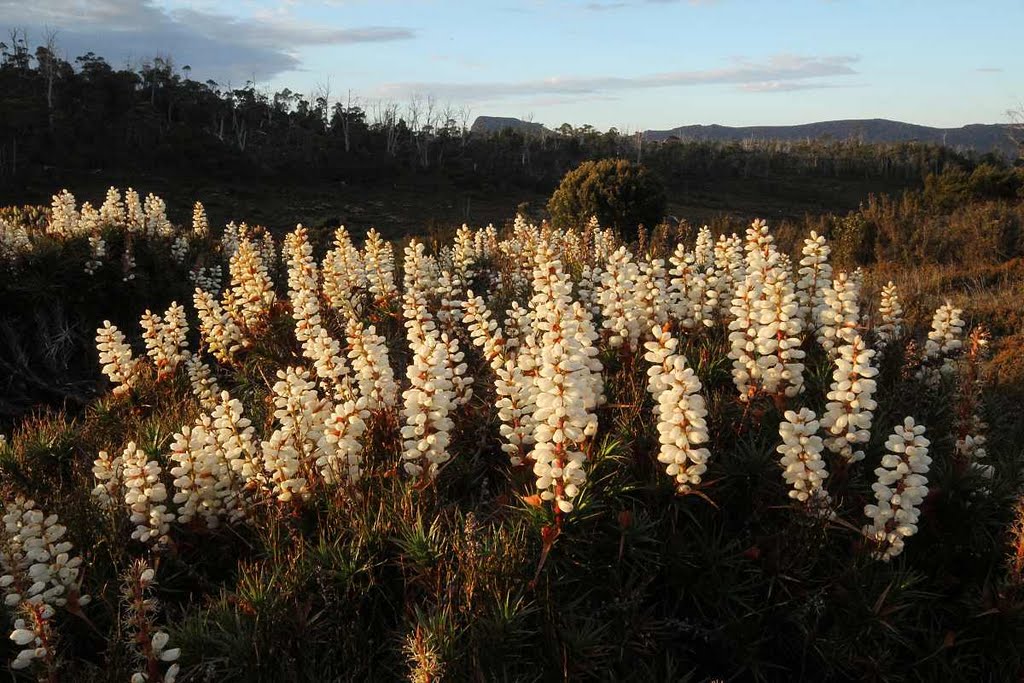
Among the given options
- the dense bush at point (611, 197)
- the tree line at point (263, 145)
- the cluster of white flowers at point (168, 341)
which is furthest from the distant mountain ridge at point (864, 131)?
the cluster of white flowers at point (168, 341)

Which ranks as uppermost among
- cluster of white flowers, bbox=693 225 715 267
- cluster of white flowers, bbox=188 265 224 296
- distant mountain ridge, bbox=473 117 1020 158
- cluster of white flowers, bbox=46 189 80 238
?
distant mountain ridge, bbox=473 117 1020 158

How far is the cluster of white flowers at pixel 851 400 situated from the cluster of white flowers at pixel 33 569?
3490 millimetres

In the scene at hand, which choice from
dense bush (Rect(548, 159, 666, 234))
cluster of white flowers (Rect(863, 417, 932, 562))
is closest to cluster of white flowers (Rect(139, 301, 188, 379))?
cluster of white flowers (Rect(863, 417, 932, 562))

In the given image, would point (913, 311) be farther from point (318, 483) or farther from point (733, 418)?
point (318, 483)

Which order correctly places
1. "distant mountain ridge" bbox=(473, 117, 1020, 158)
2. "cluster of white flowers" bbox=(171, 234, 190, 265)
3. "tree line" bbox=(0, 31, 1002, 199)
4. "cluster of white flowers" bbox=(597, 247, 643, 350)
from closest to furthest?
"cluster of white flowers" bbox=(597, 247, 643, 350) < "cluster of white flowers" bbox=(171, 234, 190, 265) < "tree line" bbox=(0, 31, 1002, 199) < "distant mountain ridge" bbox=(473, 117, 1020, 158)

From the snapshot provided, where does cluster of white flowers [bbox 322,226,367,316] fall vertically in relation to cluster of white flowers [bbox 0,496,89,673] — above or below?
above

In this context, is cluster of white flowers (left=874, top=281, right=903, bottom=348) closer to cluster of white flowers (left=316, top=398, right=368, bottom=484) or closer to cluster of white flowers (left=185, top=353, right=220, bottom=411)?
cluster of white flowers (left=316, top=398, right=368, bottom=484)

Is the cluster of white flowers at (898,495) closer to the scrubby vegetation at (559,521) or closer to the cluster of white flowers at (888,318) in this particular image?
the scrubby vegetation at (559,521)

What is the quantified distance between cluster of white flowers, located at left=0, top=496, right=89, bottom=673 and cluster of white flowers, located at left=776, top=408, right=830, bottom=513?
3089 millimetres

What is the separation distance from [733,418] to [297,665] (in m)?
2.62

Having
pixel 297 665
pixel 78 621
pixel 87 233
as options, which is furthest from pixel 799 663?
pixel 87 233

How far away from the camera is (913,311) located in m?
9.37

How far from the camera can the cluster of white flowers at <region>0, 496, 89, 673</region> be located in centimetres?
286

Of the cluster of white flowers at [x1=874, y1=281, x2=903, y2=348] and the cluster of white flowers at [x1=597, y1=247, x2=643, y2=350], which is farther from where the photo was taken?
the cluster of white flowers at [x1=874, y1=281, x2=903, y2=348]
